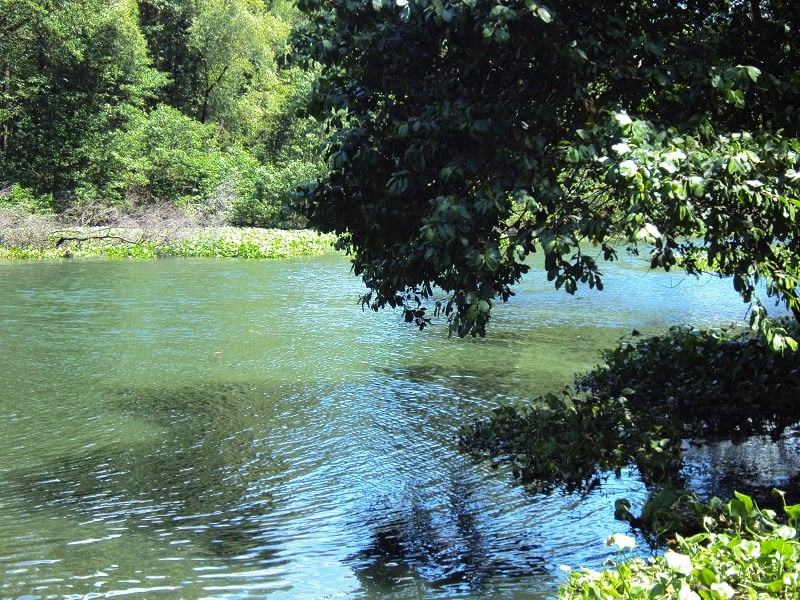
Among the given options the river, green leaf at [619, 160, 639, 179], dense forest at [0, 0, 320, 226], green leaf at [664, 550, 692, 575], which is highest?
dense forest at [0, 0, 320, 226]

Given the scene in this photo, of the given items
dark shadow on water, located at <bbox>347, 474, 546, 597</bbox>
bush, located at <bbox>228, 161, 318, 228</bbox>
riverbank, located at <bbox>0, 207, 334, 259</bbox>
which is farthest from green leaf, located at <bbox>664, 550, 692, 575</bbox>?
bush, located at <bbox>228, 161, 318, 228</bbox>

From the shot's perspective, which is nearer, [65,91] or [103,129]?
[65,91]

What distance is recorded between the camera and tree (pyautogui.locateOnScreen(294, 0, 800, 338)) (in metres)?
4.71

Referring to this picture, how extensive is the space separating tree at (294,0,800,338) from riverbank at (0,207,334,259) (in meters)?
24.8

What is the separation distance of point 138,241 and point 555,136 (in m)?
27.9

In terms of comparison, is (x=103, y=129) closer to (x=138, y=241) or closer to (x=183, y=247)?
(x=138, y=241)

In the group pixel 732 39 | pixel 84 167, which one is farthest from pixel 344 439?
pixel 84 167

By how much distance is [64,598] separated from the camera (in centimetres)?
499

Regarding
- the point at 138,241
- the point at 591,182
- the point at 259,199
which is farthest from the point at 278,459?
the point at 259,199

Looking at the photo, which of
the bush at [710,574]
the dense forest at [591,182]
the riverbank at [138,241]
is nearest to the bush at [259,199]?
the riverbank at [138,241]

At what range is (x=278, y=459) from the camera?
7.70m

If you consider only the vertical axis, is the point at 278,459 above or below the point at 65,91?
below

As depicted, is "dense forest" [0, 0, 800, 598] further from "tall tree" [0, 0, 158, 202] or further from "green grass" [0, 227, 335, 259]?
"tall tree" [0, 0, 158, 202]

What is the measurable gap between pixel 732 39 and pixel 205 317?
40.6ft
